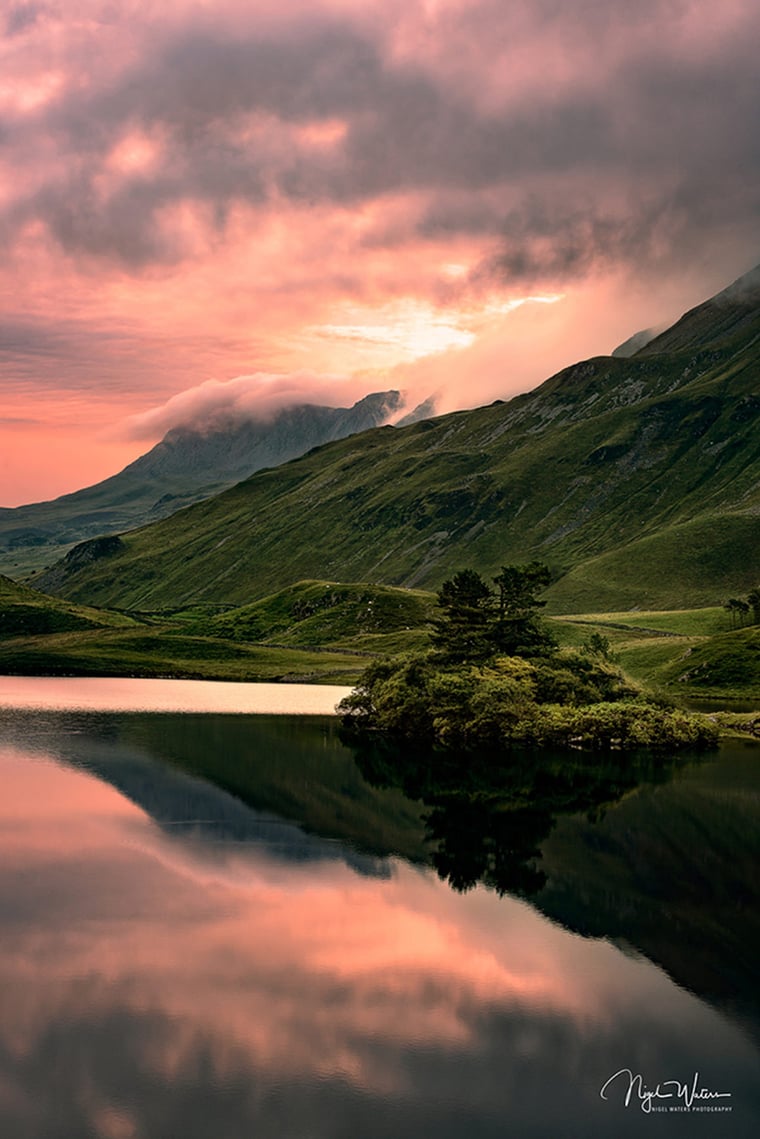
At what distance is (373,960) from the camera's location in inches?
1764

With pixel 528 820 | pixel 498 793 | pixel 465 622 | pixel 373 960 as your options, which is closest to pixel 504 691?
pixel 465 622

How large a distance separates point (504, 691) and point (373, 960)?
71076 mm

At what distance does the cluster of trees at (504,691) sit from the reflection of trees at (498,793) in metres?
5.55

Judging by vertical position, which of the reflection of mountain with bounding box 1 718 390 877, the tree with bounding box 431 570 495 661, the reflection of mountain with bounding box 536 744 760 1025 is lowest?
the reflection of mountain with bounding box 536 744 760 1025

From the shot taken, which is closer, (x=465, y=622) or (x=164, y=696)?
(x=465, y=622)

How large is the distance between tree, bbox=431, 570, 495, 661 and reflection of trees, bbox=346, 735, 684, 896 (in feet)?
62.9

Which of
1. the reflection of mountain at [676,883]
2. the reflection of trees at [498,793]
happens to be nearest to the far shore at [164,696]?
the reflection of trees at [498,793]

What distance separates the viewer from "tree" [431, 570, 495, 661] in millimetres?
131000

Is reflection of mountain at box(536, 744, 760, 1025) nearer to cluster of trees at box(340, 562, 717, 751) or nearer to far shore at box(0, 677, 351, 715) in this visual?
cluster of trees at box(340, 562, 717, 751)

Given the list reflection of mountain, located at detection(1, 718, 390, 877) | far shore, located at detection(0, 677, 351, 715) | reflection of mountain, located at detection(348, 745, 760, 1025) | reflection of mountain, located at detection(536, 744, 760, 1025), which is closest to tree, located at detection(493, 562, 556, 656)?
far shore, located at detection(0, 677, 351, 715)

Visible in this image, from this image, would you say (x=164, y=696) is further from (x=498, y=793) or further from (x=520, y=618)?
(x=498, y=793)

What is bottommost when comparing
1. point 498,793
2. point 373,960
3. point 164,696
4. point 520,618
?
point 498,793

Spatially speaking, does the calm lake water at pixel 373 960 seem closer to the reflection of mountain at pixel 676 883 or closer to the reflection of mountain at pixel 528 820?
the reflection of mountain at pixel 676 883

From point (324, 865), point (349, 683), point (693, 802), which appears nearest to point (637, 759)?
point (693, 802)
